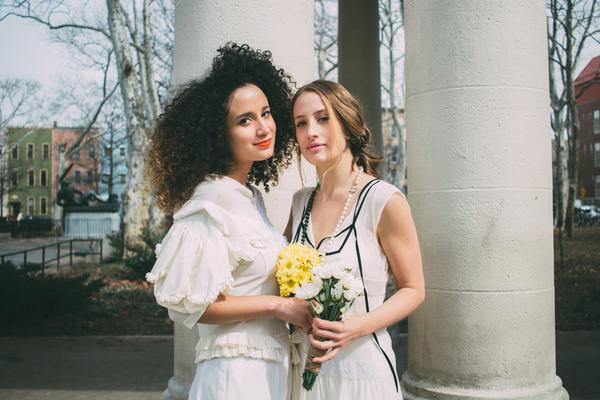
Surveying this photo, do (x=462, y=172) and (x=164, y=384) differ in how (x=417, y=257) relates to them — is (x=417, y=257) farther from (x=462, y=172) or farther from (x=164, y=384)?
(x=164, y=384)

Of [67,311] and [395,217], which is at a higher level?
[395,217]

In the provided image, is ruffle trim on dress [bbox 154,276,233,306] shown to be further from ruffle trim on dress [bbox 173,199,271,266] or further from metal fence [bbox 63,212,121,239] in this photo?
metal fence [bbox 63,212,121,239]

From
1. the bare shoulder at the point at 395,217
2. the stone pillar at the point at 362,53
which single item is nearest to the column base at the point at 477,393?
the bare shoulder at the point at 395,217

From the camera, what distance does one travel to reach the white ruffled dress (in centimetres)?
245

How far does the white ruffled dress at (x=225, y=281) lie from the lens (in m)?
2.45

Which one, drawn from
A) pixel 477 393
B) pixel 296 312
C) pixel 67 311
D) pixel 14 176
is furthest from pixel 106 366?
pixel 14 176

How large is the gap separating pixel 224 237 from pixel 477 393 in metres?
2.61

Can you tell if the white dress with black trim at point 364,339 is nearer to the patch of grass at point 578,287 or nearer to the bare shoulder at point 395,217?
the bare shoulder at point 395,217

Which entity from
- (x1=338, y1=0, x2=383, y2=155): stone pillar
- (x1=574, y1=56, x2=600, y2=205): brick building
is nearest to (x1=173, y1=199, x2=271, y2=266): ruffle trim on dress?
(x1=338, y1=0, x2=383, y2=155): stone pillar

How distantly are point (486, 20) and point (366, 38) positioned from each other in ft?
28.5

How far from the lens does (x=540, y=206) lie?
435 cm

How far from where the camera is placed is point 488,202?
4.23 metres

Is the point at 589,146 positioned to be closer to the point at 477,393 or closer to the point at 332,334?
the point at 477,393

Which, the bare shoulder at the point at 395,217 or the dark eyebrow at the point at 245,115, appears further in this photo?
the dark eyebrow at the point at 245,115
